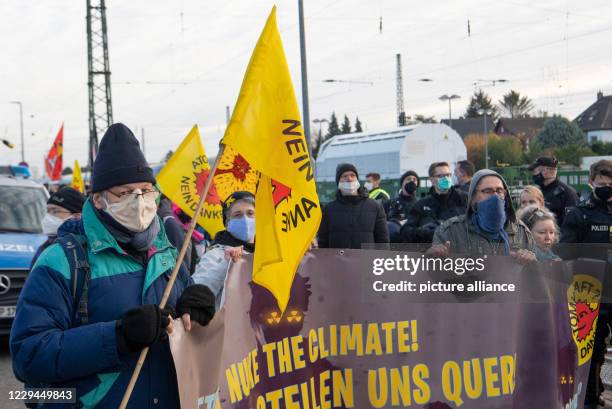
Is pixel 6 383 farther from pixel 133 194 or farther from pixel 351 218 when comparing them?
pixel 133 194

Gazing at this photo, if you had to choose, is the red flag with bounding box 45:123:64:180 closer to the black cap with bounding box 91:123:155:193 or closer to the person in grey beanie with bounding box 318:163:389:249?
the person in grey beanie with bounding box 318:163:389:249

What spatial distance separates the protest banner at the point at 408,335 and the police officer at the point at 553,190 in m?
3.79

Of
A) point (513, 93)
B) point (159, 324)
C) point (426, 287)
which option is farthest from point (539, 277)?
point (513, 93)

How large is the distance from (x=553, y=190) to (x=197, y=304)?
20.0 feet

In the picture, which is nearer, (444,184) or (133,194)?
(133,194)

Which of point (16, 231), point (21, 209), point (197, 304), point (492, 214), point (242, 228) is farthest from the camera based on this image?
point (21, 209)

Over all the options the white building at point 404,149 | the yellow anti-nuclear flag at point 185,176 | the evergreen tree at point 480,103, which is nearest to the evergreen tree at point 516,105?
the evergreen tree at point 480,103

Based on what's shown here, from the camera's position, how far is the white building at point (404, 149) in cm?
2738

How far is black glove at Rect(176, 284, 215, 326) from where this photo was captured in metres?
2.79

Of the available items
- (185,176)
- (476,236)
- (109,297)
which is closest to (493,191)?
(476,236)

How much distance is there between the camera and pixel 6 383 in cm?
714

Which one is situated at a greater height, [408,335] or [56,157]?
[56,157]

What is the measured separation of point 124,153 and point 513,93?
120945 mm

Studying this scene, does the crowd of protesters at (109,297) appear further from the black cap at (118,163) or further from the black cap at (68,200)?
the black cap at (68,200)
